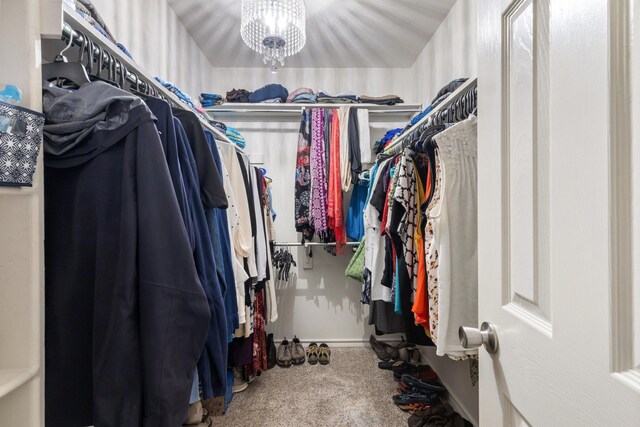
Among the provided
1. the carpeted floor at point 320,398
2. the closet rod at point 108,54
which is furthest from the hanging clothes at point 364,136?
the carpeted floor at point 320,398

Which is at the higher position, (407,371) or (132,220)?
(132,220)

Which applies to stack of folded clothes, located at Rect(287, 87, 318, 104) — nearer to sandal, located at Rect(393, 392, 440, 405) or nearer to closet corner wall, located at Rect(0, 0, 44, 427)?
closet corner wall, located at Rect(0, 0, 44, 427)

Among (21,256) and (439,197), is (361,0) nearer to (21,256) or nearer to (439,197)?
(439,197)

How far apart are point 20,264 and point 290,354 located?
1.95 m

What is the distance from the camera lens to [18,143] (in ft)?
1.60

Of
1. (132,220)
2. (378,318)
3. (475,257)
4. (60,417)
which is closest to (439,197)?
(475,257)

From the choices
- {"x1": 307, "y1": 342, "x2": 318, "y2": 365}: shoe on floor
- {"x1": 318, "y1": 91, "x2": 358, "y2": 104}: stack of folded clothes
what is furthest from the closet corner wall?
{"x1": 318, "y1": 91, "x2": 358, "y2": 104}: stack of folded clothes

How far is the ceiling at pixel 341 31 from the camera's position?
179 centimetres

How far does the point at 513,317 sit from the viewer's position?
53 centimetres

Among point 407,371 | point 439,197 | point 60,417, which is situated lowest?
point 407,371

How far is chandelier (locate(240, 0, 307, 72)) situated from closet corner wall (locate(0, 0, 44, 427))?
1.14 meters

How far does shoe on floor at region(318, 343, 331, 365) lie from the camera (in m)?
2.15

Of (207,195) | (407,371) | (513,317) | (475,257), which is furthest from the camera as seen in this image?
(407,371)

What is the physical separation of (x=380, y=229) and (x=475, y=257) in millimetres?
544
